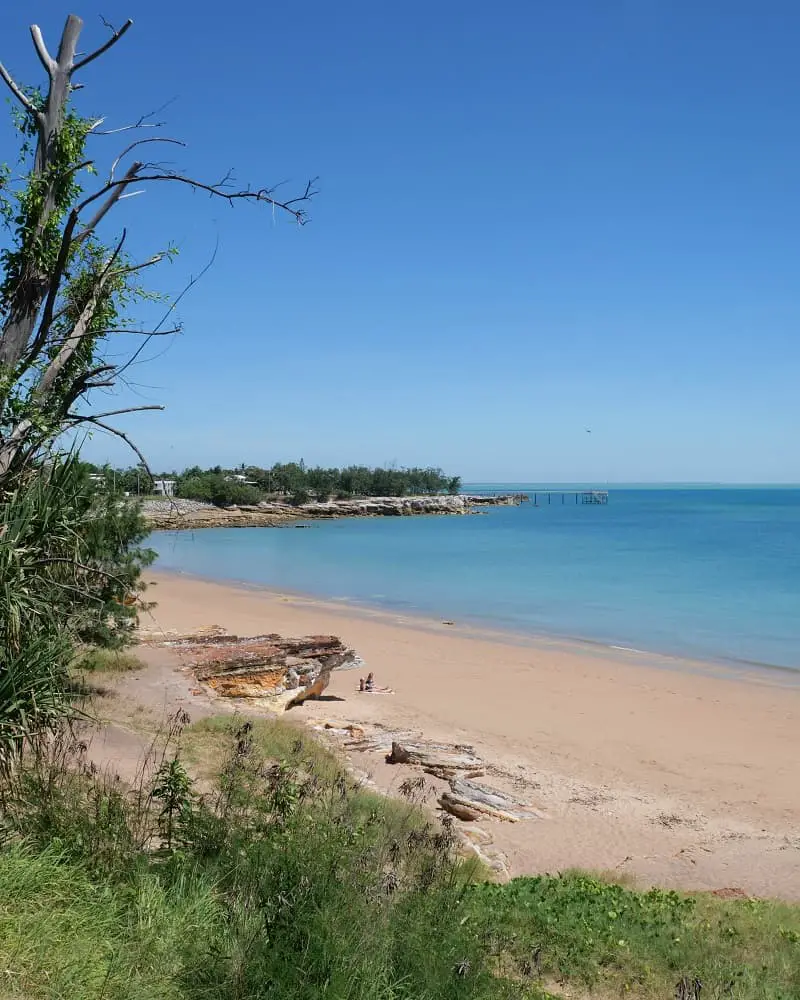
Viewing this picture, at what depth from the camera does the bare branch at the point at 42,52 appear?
4.35m

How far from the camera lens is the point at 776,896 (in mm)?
9500

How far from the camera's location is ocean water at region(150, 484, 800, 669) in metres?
30.3

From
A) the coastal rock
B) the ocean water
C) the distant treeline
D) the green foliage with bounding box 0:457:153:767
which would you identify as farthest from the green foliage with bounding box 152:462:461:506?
the green foliage with bounding box 0:457:153:767

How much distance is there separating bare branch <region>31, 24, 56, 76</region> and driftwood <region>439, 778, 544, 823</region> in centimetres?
1004

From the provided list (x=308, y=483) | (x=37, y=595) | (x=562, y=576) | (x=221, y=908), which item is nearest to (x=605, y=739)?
(x=221, y=908)

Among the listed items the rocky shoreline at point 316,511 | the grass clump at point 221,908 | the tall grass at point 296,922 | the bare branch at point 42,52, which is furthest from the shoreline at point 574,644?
the rocky shoreline at point 316,511

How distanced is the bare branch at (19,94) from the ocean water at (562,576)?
230 inches

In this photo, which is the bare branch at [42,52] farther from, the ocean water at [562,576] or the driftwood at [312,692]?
the driftwood at [312,692]

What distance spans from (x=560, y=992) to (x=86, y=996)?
345 cm

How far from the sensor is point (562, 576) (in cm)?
4697

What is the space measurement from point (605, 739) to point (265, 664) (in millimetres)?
7104

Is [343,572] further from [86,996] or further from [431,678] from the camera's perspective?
[86,996]

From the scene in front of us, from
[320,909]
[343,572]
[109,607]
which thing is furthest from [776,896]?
[343,572]

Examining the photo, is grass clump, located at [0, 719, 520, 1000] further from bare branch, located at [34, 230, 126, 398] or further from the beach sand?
the beach sand
